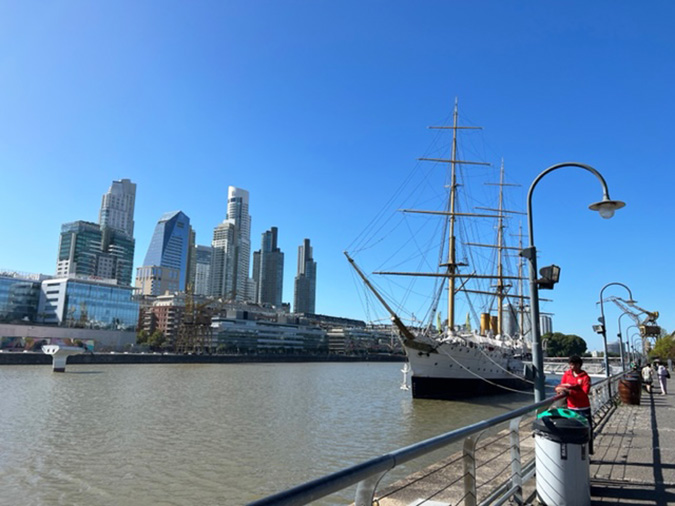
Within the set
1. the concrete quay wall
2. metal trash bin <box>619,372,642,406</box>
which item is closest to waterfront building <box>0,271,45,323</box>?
the concrete quay wall

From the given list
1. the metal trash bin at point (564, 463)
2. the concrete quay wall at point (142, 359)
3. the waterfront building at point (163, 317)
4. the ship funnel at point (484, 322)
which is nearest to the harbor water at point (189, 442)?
the metal trash bin at point (564, 463)

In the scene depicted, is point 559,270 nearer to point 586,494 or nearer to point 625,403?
point 586,494

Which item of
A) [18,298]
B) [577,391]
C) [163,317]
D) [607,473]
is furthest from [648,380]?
[163,317]

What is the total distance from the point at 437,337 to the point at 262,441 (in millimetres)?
26315

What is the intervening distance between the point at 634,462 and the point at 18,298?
157 metres

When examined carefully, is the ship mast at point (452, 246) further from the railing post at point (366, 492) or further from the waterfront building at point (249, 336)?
the waterfront building at point (249, 336)

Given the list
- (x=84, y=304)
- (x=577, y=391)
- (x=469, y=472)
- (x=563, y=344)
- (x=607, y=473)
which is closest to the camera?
(x=469, y=472)

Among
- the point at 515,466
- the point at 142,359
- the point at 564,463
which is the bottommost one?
the point at 142,359

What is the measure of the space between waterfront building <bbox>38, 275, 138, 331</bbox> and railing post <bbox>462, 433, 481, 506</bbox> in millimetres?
144042

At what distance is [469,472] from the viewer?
492cm

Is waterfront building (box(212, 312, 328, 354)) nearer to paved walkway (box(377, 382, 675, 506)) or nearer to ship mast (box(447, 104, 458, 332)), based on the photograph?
ship mast (box(447, 104, 458, 332))

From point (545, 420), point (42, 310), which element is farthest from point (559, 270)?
point (42, 310)

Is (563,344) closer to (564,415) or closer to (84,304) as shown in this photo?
(84,304)

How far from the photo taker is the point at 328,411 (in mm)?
28797
